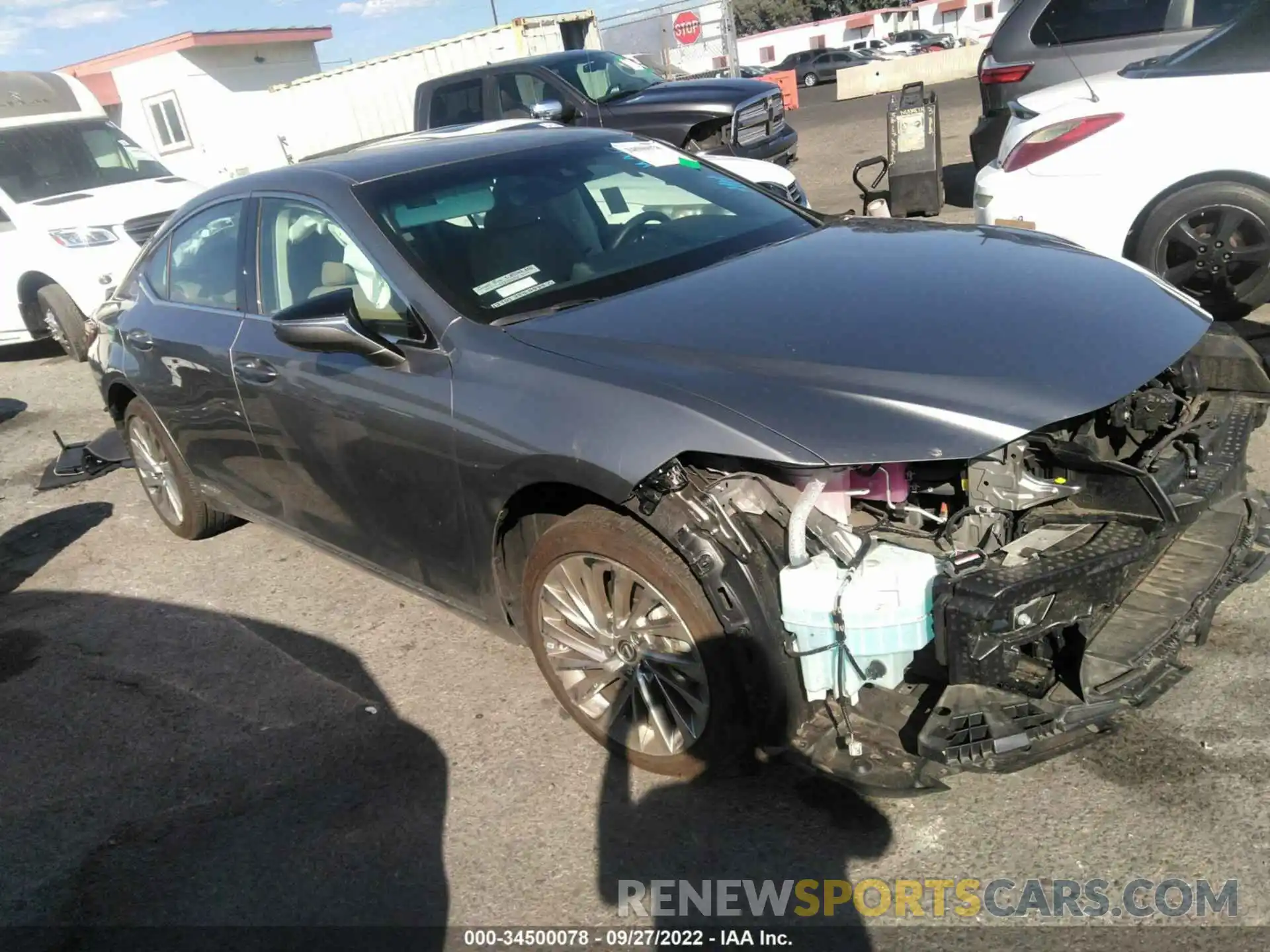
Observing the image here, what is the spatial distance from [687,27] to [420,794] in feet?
72.1

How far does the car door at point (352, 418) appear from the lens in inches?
124

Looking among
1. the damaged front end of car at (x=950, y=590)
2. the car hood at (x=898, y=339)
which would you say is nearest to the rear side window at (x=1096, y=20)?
the car hood at (x=898, y=339)

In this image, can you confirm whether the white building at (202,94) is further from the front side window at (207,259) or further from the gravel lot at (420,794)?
the gravel lot at (420,794)

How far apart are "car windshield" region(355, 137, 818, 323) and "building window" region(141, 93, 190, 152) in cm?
2493

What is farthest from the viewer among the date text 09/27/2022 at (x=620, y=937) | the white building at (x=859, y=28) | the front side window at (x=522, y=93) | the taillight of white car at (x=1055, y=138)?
the white building at (x=859, y=28)

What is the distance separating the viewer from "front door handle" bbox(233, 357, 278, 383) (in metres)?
3.69

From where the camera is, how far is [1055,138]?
17.8 feet

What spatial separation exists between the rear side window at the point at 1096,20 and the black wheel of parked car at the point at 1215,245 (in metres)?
3.17

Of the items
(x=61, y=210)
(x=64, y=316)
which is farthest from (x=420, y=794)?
(x=61, y=210)

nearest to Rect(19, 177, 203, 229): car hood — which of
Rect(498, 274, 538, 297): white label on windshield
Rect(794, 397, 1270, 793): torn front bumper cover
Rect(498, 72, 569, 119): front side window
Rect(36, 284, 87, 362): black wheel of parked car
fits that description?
Rect(36, 284, 87, 362): black wheel of parked car

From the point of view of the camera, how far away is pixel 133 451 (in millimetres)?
5379

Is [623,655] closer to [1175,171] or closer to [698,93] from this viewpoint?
[1175,171]

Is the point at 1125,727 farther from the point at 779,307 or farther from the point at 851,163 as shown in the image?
the point at 851,163

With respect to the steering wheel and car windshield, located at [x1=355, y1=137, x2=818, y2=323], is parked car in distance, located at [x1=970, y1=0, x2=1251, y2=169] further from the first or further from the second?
the steering wheel
